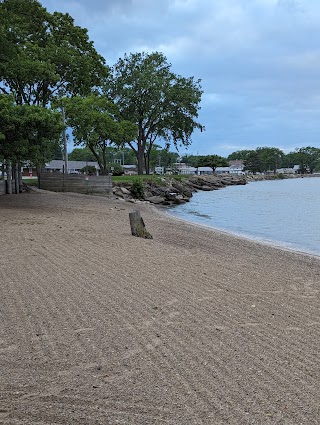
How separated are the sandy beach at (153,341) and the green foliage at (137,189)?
2652 cm

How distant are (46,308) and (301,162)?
650ft

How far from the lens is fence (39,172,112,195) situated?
31.9 metres

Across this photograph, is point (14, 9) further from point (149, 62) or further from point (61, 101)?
point (149, 62)

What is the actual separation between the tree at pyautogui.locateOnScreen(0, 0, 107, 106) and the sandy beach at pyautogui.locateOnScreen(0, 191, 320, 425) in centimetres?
1718

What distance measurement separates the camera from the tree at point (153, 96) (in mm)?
53125

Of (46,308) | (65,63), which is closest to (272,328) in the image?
(46,308)

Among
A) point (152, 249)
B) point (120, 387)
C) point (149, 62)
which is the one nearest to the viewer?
point (120, 387)

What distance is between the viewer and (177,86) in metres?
56.0

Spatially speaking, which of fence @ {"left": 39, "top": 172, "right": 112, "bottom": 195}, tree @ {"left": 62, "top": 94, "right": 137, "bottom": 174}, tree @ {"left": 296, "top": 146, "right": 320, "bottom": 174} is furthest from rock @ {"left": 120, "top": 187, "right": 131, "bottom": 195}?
tree @ {"left": 296, "top": 146, "right": 320, "bottom": 174}

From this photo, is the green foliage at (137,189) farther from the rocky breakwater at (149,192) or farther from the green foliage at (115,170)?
the green foliage at (115,170)

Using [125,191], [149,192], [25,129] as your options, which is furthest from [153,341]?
[149,192]

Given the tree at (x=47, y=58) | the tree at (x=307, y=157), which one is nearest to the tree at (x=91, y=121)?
the tree at (x=47, y=58)

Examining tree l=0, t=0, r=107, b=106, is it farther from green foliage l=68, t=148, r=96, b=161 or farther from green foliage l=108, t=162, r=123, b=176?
green foliage l=68, t=148, r=96, b=161

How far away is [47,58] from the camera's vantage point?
25297 millimetres
